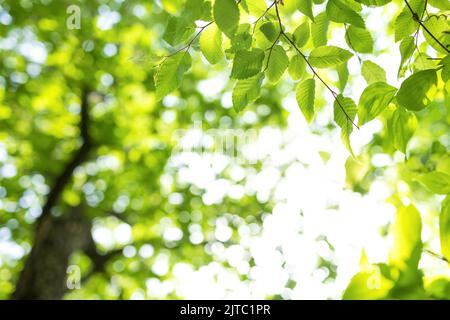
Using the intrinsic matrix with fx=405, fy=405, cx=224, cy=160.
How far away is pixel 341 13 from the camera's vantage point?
3.09ft

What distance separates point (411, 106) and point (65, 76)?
22.0 feet

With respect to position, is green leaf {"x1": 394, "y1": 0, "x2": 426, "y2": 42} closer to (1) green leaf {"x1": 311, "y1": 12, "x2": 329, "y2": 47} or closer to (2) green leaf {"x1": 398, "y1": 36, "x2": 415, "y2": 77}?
(2) green leaf {"x1": 398, "y1": 36, "x2": 415, "y2": 77}

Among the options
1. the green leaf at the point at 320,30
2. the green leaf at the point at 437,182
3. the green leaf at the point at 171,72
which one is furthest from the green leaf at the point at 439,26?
the green leaf at the point at 171,72

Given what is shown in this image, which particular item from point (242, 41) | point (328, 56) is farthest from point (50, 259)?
point (328, 56)

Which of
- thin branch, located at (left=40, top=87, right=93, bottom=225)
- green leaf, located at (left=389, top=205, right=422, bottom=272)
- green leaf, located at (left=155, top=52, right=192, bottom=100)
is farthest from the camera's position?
thin branch, located at (left=40, top=87, right=93, bottom=225)

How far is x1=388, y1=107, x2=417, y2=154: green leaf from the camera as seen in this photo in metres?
0.99

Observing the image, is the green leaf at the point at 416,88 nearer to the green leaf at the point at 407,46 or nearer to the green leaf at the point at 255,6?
the green leaf at the point at 407,46

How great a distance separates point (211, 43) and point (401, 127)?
53 centimetres

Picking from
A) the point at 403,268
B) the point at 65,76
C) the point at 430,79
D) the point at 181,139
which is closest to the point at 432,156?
the point at 430,79

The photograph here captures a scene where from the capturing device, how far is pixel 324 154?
1.60 metres

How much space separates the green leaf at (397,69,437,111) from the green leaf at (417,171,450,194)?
0.51 feet

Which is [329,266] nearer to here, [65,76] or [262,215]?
[262,215]

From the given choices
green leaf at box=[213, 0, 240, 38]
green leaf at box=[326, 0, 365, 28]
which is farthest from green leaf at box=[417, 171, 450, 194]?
green leaf at box=[213, 0, 240, 38]

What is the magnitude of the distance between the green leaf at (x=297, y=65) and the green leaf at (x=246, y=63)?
0.16 meters
